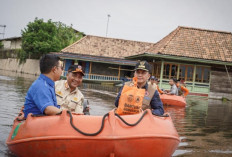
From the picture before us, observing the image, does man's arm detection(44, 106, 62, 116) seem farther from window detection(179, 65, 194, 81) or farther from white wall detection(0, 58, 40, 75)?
white wall detection(0, 58, 40, 75)

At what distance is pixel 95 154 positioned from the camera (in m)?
3.10

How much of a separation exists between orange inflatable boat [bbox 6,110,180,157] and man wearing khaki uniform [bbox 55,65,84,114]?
3.86ft

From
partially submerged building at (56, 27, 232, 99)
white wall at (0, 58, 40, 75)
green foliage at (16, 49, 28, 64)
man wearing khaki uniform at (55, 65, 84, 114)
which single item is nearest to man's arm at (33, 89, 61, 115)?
man wearing khaki uniform at (55, 65, 84, 114)

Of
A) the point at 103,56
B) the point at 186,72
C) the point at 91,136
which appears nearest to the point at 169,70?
the point at 186,72

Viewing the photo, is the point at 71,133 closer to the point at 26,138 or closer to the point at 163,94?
the point at 26,138

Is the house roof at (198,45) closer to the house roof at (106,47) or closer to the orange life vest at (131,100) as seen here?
the house roof at (106,47)

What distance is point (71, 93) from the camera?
4.57 metres

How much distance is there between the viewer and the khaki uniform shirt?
14.8 ft

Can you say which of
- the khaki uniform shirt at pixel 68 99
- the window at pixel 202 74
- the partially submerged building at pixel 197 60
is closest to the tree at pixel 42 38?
the partially submerged building at pixel 197 60

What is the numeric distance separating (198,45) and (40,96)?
68.4 feet

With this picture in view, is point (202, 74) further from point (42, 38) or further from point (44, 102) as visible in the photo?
point (42, 38)

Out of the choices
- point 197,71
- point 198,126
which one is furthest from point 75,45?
point 198,126

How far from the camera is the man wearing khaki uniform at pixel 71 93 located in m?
4.50

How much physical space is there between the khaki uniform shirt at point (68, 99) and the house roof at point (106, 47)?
25.8m
